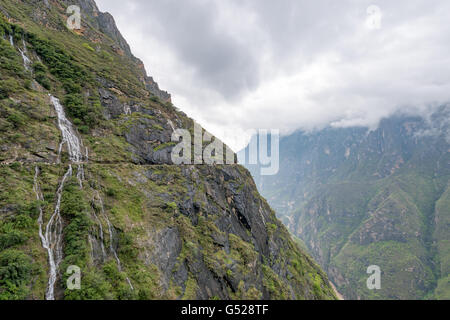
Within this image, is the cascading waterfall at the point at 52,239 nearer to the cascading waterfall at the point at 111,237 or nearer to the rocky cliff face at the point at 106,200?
the rocky cliff face at the point at 106,200

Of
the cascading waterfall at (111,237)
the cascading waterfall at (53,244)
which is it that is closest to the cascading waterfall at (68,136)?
the cascading waterfall at (111,237)

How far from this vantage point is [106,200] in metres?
23.4

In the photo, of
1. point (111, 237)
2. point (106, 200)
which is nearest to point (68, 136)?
point (106, 200)

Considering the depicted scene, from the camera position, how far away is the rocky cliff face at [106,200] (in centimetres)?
1702

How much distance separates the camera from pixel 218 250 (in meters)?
28.0

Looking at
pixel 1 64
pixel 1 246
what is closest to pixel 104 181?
pixel 1 246

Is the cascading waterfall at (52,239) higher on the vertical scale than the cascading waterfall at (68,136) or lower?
lower

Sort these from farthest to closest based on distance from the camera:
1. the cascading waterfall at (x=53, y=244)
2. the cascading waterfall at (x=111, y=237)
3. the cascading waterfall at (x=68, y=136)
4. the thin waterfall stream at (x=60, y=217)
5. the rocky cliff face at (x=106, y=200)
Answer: the cascading waterfall at (x=68, y=136)
the cascading waterfall at (x=111, y=237)
the rocky cliff face at (x=106, y=200)
the thin waterfall stream at (x=60, y=217)
the cascading waterfall at (x=53, y=244)

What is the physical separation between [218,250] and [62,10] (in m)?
81.8

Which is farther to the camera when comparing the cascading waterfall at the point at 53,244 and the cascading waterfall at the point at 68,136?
Result: the cascading waterfall at the point at 68,136

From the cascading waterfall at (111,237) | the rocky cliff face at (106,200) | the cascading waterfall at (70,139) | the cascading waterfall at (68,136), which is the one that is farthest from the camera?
the cascading waterfall at (68,136)

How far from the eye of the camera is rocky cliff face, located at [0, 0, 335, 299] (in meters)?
17.0

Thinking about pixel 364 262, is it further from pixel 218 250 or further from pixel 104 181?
pixel 104 181

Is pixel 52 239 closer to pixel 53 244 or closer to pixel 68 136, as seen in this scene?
pixel 53 244
